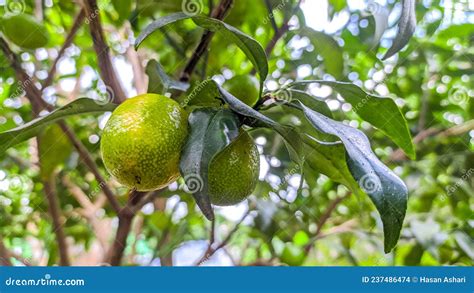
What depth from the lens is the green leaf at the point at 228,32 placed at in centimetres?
57

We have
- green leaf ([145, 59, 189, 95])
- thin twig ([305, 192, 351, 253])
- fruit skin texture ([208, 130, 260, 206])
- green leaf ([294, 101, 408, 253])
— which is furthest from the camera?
thin twig ([305, 192, 351, 253])

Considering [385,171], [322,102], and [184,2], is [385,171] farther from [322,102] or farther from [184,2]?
[184,2]

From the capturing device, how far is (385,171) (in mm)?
519

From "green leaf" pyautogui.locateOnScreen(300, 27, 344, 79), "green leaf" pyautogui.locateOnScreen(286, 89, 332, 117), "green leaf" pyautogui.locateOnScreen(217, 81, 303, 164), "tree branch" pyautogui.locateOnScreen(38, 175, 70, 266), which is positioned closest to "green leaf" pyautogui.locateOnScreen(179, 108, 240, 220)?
"green leaf" pyautogui.locateOnScreen(217, 81, 303, 164)

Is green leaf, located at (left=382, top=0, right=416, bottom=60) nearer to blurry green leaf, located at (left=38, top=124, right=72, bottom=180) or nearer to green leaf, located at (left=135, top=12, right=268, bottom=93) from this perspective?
green leaf, located at (left=135, top=12, right=268, bottom=93)

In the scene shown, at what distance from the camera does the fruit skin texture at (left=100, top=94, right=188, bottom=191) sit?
571 mm

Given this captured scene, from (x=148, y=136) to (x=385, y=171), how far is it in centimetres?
25

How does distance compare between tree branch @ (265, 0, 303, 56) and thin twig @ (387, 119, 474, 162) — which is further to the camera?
thin twig @ (387, 119, 474, 162)

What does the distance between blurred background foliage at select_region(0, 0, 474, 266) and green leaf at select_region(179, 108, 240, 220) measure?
52 cm

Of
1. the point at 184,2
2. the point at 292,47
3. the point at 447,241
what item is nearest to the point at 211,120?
the point at 184,2

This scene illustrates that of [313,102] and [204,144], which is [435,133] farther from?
[204,144]

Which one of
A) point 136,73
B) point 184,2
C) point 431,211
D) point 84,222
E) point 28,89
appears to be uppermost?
point 184,2

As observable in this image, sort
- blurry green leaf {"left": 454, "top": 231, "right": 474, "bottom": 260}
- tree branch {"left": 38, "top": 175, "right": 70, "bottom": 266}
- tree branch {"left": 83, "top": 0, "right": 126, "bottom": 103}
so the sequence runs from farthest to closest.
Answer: blurry green leaf {"left": 454, "top": 231, "right": 474, "bottom": 260}, tree branch {"left": 38, "top": 175, "right": 70, "bottom": 266}, tree branch {"left": 83, "top": 0, "right": 126, "bottom": 103}

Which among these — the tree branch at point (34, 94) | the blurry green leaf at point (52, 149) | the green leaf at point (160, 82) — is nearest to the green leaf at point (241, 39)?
the green leaf at point (160, 82)
